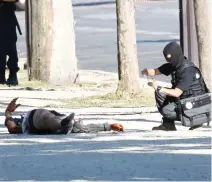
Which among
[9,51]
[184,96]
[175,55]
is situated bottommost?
[184,96]

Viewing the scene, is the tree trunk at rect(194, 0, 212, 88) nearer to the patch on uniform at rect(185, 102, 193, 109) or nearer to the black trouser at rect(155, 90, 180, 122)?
the black trouser at rect(155, 90, 180, 122)

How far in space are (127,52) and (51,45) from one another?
10.9 ft

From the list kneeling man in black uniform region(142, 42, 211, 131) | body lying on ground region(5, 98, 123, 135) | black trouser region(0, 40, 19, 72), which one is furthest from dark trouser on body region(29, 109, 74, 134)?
black trouser region(0, 40, 19, 72)

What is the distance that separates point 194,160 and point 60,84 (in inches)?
402

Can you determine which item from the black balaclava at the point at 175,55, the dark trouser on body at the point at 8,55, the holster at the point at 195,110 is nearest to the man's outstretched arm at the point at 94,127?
the holster at the point at 195,110

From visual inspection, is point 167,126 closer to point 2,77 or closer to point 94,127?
point 94,127

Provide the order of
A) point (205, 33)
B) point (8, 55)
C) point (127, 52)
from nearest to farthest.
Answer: point (205, 33) → point (127, 52) → point (8, 55)

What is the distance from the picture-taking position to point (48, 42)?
20.1 metres

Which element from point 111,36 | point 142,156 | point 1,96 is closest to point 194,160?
point 142,156

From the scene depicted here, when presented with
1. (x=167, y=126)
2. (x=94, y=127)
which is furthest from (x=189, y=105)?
(x=94, y=127)

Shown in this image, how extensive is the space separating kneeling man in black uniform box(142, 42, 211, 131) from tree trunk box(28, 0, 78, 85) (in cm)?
709

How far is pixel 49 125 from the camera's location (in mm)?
12508

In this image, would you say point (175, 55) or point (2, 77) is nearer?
point (175, 55)

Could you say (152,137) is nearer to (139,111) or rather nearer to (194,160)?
(194,160)
